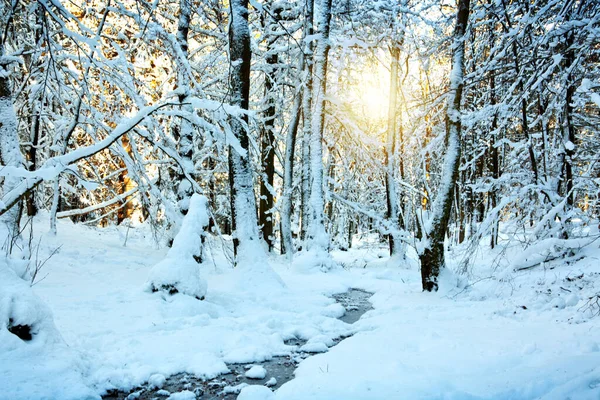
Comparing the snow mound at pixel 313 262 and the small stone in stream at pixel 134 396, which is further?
the snow mound at pixel 313 262

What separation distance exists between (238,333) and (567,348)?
3.32m

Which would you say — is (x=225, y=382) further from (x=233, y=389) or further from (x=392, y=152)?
(x=392, y=152)

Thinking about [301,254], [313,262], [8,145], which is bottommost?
[313,262]

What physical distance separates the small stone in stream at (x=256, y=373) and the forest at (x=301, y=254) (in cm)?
2

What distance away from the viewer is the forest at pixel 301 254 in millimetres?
3160

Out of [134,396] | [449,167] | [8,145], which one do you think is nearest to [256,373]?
[134,396]

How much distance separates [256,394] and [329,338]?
184 centimetres

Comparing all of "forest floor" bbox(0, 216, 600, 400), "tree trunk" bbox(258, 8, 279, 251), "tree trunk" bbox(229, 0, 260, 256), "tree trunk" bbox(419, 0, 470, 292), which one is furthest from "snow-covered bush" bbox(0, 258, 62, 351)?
"tree trunk" bbox(258, 8, 279, 251)

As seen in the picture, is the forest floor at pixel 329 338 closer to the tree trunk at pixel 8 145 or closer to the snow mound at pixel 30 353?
the snow mound at pixel 30 353

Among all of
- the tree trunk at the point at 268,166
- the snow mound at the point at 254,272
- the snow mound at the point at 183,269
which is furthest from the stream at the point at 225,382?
the tree trunk at the point at 268,166

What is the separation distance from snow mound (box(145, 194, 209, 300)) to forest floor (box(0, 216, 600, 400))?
17 centimetres

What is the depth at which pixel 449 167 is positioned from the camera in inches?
258

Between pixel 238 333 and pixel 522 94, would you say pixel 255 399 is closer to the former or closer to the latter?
pixel 238 333

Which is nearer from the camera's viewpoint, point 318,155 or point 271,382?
point 271,382
